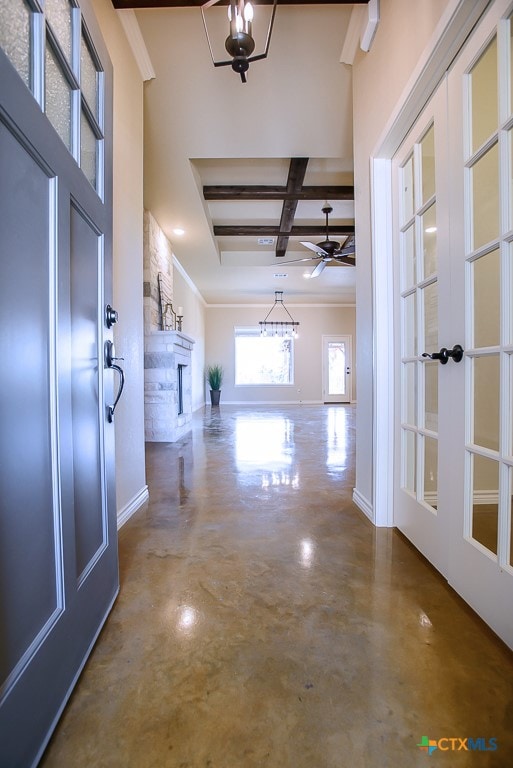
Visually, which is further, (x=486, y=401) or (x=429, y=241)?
(x=429, y=241)

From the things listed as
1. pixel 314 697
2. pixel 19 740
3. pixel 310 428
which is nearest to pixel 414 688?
pixel 314 697

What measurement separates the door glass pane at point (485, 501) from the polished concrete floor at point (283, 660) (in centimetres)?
28

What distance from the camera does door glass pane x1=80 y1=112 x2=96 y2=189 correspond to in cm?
117

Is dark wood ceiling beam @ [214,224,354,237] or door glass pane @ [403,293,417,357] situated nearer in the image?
door glass pane @ [403,293,417,357]

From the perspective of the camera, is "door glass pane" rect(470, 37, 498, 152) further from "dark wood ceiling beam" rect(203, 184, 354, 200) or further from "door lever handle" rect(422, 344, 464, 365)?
"dark wood ceiling beam" rect(203, 184, 354, 200)

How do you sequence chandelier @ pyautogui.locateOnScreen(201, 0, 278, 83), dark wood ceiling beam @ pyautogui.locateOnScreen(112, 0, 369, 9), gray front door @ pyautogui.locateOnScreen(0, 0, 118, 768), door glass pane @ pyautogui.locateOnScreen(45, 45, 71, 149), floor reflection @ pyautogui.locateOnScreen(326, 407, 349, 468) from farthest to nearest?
1. floor reflection @ pyautogui.locateOnScreen(326, 407, 349, 468)
2. dark wood ceiling beam @ pyautogui.locateOnScreen(112, 0, 369, 9)
3. chandelier @ pyautogui.locateOnScreen(201, 0, 278, 83)
4. door glass pane @ pyautogui.locateOnScreen(45, 45, 71, 149)
5. gray front door @ pyautogui.locateOnScreen(0, 0, 118, 768)

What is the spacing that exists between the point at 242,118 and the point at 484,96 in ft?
7.84

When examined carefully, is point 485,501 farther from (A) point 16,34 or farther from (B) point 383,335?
(A) point 16,34

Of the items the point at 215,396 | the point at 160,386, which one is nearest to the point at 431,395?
the point at 160,386

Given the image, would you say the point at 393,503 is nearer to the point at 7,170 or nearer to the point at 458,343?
the point at 458,343

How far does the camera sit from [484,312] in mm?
1244

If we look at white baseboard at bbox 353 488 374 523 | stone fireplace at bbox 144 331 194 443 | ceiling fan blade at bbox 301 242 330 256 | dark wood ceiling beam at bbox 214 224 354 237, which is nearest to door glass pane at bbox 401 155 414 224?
white baseboard at bbox 353 488 374 523

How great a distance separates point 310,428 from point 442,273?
4.38m

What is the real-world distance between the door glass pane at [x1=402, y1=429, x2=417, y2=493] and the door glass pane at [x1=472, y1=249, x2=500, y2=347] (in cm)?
67
